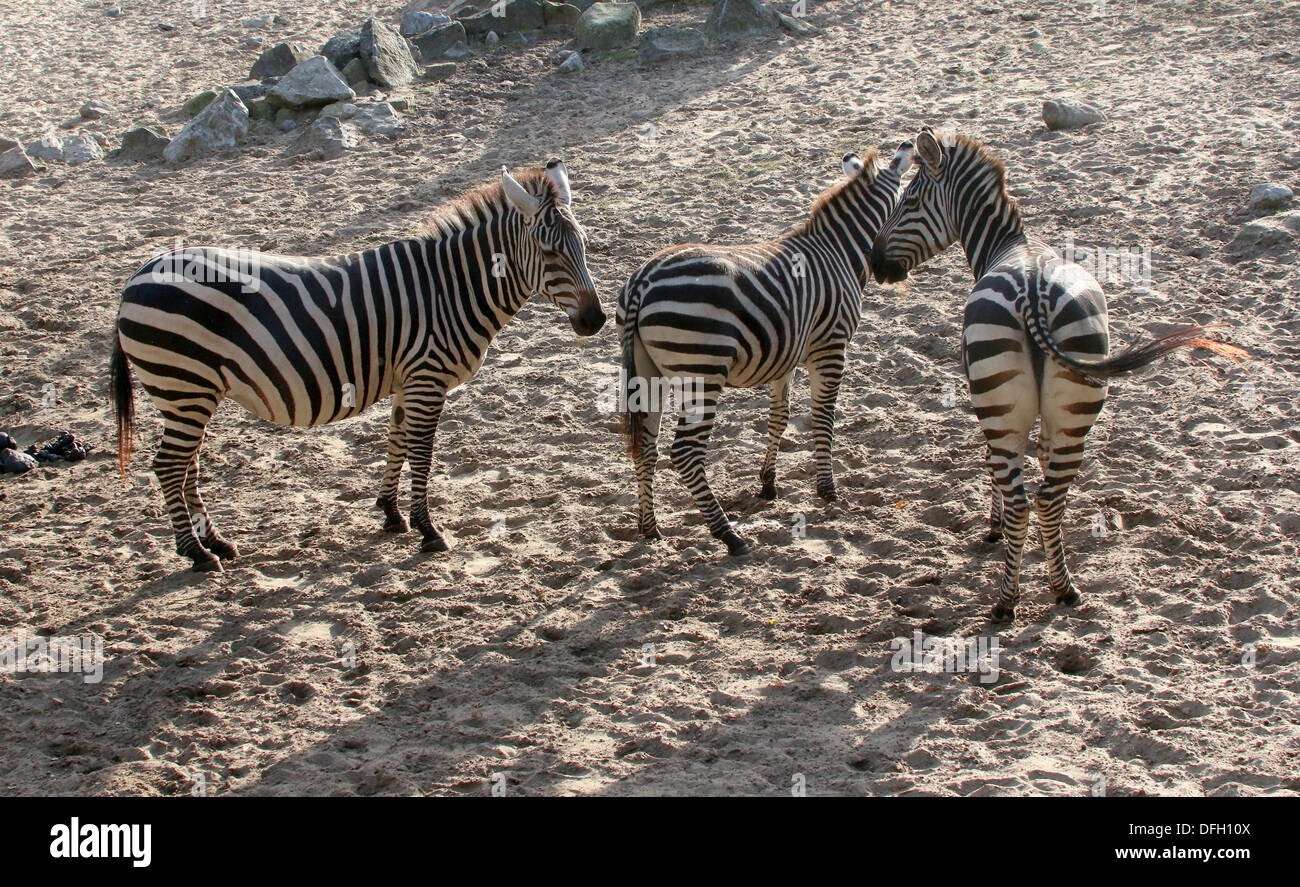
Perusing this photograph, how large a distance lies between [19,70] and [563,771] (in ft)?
Result: 53.0

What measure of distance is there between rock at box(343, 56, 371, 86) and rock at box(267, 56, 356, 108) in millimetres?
356

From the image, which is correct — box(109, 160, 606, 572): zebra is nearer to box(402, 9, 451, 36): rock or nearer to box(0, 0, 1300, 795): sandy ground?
box(0, 0, 1300, 795): sandy ground

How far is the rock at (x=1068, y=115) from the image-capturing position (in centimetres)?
1241

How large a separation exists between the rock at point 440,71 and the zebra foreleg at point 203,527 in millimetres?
10167

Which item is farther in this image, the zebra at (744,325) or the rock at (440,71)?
the rock at (440,71)

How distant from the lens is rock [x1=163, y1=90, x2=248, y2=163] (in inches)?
543

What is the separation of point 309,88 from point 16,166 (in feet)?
11.7

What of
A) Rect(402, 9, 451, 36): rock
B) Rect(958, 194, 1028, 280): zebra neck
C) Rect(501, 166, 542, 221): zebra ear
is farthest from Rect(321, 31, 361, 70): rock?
Rect(958, 194, 1028, 280): zebra neck

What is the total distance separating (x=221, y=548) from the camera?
23.1 ft

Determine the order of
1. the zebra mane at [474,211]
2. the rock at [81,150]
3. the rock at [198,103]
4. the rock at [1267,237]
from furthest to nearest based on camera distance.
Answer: the rock at [198,103], the rock at [81,150], the rock at [1267,237], the zebra mane at [474,211]

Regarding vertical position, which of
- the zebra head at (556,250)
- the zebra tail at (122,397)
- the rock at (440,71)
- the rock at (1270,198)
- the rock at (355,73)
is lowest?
the zebra tail at (122,397)

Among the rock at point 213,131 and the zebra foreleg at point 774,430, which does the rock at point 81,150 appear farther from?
the zebra foreleg at point 774,430

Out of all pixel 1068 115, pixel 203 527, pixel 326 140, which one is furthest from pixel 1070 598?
pixel 326 140

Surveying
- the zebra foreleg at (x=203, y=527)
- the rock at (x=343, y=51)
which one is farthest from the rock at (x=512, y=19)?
the zebra foreleg at (x=203, y=527)
